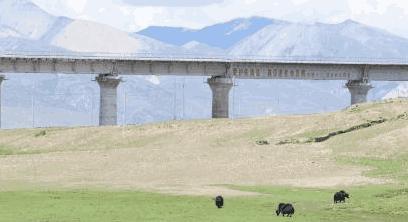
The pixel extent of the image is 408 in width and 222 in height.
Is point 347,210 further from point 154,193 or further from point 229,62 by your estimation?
point 229,62

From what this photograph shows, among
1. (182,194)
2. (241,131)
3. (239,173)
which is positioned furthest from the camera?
(241,131)

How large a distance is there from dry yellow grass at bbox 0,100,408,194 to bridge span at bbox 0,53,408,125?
74.7 ft

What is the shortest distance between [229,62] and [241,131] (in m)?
48.2

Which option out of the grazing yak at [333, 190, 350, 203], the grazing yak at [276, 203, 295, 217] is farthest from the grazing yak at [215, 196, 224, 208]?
the grazing yak at [333, 190, 350, 203]

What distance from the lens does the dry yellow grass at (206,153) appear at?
6988 cm

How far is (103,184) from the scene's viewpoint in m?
66.2

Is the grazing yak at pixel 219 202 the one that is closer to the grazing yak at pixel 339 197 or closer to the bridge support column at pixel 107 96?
the grazing yak at pixel 339 197

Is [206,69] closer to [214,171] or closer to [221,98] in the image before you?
[221,98]

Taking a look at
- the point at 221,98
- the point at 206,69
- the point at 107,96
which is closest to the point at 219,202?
the point at 107,96

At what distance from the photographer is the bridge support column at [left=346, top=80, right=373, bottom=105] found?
17075 cm

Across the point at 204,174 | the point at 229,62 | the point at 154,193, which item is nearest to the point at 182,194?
the point at 154,193

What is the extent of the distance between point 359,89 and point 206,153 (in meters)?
91.0

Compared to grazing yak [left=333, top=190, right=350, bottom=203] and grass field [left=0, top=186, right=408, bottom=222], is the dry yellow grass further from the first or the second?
grazing yak [left=333, top=190, right=350, bottom=203]

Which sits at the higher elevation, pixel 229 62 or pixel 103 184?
pixel 229 62
